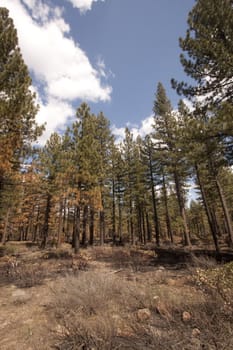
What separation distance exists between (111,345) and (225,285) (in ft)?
8.97

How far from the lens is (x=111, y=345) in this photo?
8.81 ft

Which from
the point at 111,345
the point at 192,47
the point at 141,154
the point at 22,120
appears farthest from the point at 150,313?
the point at 141,154

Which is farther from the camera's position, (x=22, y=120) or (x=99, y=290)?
(x=22, y=120)

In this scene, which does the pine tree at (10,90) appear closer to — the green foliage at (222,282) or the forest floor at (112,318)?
the forest floor at (112,318)

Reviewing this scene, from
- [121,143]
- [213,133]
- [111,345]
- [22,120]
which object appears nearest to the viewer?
[111,345]

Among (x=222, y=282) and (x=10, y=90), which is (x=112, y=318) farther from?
(x=10, y=90)

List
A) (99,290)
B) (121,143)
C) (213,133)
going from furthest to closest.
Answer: (121,143) < (213,133) < (99,290)

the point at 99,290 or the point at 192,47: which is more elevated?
the point at 192,47

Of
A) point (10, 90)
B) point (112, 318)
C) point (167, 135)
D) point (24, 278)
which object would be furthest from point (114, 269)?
point (167, 135)

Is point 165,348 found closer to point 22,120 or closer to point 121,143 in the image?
point 22,120

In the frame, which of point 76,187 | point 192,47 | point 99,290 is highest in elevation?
point 192,47

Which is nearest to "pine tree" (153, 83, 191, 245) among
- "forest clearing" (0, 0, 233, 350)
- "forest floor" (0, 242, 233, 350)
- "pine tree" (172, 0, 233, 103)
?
"forest clearing" (0, 0, 233, 350)

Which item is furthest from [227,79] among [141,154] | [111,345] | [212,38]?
[141,154]

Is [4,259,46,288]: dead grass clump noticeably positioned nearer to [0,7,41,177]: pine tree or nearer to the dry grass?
the dry grass
